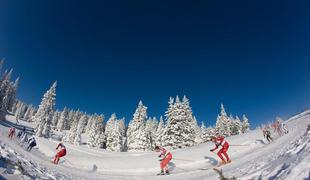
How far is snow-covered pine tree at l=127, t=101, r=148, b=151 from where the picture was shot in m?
53.8

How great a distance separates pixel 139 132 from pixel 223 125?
22818 millimetres

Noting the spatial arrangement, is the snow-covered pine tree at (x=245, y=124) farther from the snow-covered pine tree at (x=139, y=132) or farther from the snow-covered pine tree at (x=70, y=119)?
the snow-covered pine tree at (x=70, y=119)

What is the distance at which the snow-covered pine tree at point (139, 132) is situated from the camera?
5378 centimetres

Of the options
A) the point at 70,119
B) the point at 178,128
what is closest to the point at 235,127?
the point at 178,128

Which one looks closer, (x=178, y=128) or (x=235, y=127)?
(x=178, y=128)

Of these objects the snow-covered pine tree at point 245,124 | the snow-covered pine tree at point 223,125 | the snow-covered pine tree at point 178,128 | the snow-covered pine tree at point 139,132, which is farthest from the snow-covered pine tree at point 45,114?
the snow-covered pine tree at point 245,124

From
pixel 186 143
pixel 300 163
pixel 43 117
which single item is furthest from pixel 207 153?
pixel 43 117

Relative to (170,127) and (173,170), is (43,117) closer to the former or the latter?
(170,127)

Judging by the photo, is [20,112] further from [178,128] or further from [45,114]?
[178,128]

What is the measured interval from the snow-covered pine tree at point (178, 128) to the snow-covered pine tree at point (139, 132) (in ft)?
35.2

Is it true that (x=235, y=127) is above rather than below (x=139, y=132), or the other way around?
above

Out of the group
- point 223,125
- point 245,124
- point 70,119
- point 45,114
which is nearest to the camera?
point 45,114

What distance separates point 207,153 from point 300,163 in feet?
58.6

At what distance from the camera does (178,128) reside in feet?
143
